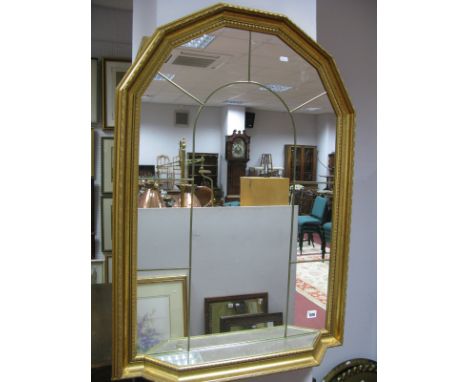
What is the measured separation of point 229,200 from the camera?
2.77 feet

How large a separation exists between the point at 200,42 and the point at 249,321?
67 centimetres

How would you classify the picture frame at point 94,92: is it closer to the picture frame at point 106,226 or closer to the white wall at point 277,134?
the picture frame at point 106,226

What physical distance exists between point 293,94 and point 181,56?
286 mm

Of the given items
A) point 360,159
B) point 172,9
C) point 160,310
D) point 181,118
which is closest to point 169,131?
point 181,118

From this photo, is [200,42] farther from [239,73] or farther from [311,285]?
[311,285]

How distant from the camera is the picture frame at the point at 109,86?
1.08 metres

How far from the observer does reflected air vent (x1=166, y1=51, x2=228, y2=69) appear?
751 millimetres

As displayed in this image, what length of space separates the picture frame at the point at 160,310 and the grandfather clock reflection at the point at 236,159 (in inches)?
9.3

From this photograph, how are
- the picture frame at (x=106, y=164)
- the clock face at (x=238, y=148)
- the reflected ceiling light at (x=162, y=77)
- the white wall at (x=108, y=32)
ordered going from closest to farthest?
1. the reflected ceiling light at (x=162, y=77)
2. the clock face at (x=238, y=148)
3. the white wall at (x=108, y=32)
4. the picture frame at (x=106, y=164)

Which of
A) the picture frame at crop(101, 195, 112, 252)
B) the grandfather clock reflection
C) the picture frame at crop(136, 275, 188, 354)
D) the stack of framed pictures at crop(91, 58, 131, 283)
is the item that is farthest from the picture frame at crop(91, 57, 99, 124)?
the picture frame at crop(136, 275, 188, 354)

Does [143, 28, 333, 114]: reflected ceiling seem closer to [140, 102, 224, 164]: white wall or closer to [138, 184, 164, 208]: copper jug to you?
[140, 102, 224, 164]: white wall

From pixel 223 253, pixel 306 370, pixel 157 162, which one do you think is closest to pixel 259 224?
pixel 223 253

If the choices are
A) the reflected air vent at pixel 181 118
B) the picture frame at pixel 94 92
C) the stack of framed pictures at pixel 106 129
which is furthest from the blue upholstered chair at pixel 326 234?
the picture frame at pixel 94 92

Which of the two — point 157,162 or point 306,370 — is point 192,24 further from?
point 306,370
